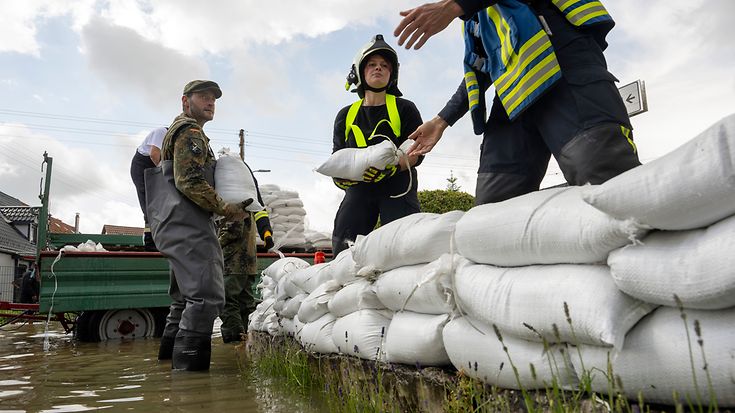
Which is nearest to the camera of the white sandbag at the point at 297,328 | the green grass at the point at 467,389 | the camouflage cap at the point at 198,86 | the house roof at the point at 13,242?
the green grass at the point at 467,389

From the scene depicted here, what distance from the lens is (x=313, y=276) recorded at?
10.9 feet

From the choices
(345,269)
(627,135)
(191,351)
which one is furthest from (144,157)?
(627,135)

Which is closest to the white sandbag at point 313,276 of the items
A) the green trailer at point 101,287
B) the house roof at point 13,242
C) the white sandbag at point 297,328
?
the white sandbag at point 297,328

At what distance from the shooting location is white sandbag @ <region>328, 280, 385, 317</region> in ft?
7.59

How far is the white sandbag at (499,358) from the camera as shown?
4.25 feet

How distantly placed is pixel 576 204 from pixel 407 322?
80cm

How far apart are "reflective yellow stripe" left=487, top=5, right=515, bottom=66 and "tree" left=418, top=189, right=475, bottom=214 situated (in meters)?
12.3

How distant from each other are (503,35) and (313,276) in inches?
69.4

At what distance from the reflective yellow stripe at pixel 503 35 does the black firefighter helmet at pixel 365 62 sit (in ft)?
4.62

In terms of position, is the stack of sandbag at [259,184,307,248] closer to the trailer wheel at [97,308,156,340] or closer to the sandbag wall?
the trailer wheel at [97,308,156,340]

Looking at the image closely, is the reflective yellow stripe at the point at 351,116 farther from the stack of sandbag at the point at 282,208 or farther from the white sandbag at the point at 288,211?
the white sandbag at the point at 288,211

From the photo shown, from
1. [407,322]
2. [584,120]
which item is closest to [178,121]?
[407,322]

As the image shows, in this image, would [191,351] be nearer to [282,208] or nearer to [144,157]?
[144,157]

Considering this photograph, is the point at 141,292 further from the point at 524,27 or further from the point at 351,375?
the point at 524,27
